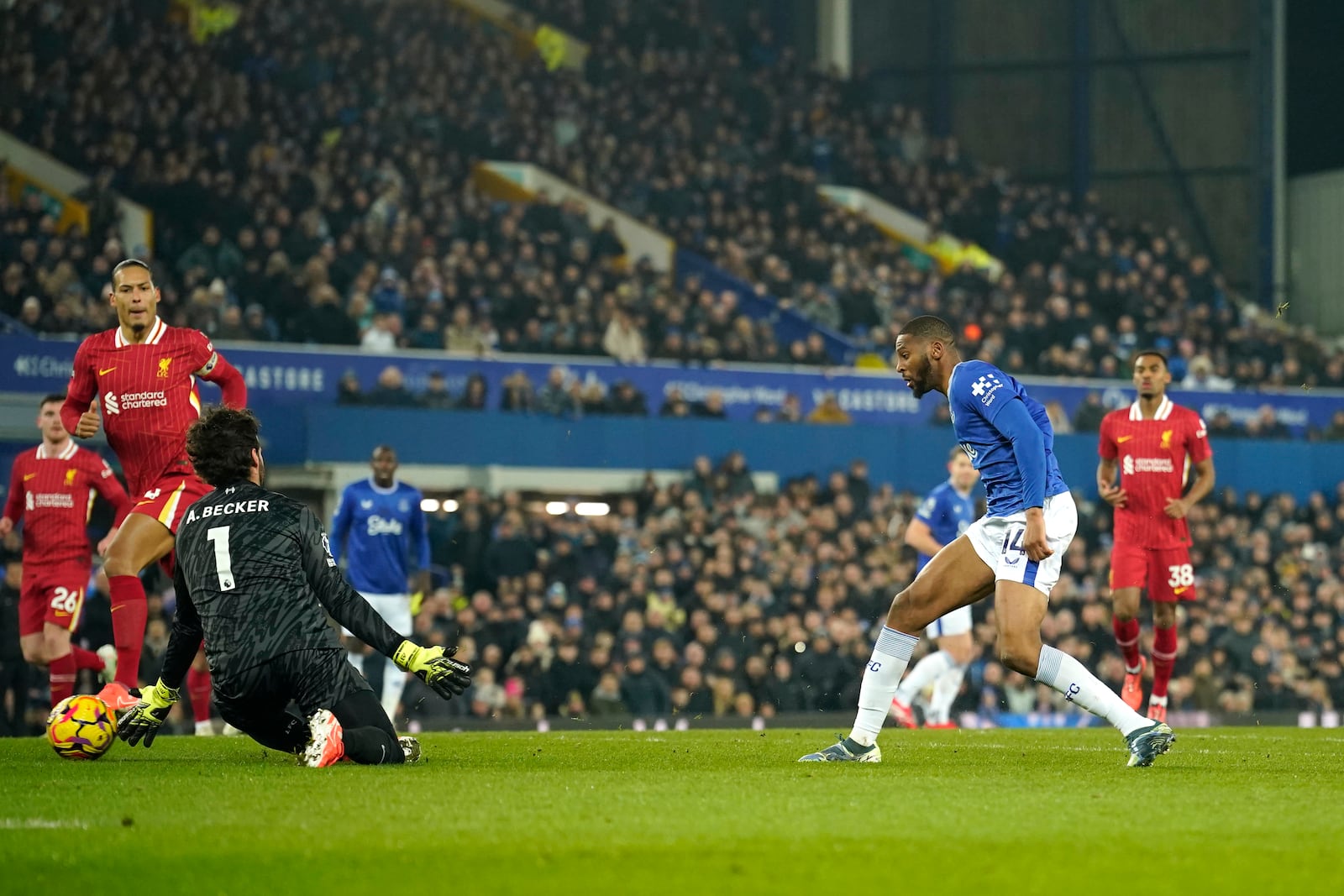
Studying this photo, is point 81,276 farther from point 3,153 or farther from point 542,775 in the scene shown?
point 542,775

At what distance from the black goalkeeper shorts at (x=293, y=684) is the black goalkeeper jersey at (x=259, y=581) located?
37 mm

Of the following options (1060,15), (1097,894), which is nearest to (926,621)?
(1097,894)

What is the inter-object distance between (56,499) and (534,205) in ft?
47.1

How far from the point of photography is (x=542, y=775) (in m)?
8.59

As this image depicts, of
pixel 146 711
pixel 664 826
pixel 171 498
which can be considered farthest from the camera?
pixel 171 498

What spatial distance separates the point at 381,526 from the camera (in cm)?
1586

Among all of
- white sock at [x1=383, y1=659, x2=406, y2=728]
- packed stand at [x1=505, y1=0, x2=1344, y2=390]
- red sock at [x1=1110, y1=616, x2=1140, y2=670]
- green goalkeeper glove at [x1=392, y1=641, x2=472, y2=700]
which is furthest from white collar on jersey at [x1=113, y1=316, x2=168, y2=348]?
packed stand at [x1=505, y1=0, x2=1344, y2=390]

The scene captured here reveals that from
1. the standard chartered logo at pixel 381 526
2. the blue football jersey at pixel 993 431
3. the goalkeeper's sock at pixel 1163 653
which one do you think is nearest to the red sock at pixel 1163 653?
the goalkeeper's sock at pixel 1163 653

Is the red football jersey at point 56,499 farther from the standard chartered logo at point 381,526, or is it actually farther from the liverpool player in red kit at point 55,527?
the standard chartered logo at point 381,526

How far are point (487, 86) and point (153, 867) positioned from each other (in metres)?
→ 26.8

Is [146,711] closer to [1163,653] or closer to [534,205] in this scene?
[1163,653]

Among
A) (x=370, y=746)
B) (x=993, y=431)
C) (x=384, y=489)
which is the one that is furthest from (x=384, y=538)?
(x=993, y=431)

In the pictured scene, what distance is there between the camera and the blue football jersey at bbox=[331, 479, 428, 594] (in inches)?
625

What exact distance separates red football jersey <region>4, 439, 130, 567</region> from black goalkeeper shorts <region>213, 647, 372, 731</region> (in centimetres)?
550
